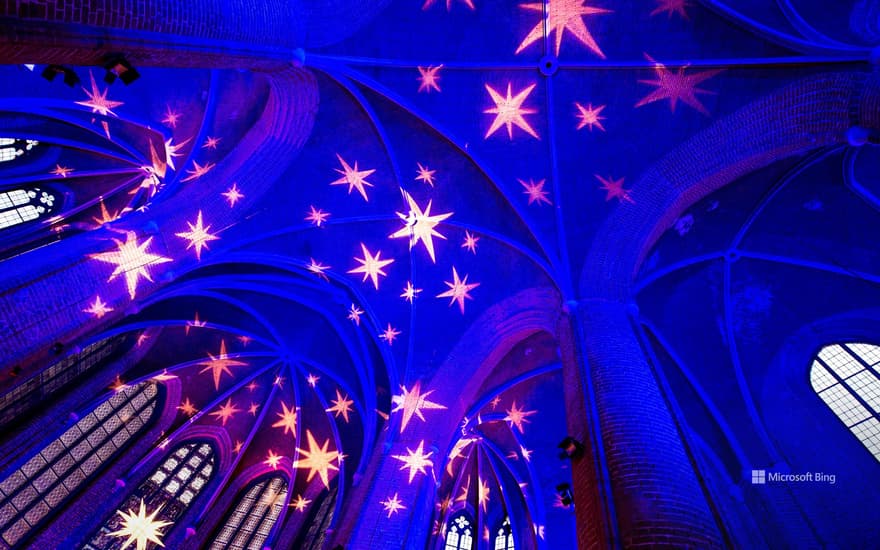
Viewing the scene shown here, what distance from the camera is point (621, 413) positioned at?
6020mm

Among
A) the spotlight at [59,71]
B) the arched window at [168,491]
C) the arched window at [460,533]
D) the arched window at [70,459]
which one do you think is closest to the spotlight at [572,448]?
the spotlight at [59,71]

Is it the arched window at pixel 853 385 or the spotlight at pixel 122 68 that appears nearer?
the spotlight at pixel 122 68

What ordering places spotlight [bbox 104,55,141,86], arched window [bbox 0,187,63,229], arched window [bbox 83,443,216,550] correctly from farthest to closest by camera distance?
arched window [bbox 83,443,216,550]
arched window [bbox 0,187,63,229]
spotlight [bbox 104,55,141,86]

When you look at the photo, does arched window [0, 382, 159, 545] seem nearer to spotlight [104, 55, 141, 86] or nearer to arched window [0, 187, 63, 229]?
arched window [0, 187, 63, 229]

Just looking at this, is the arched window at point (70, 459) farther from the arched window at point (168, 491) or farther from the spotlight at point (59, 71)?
the spotlight at point (59, 71)

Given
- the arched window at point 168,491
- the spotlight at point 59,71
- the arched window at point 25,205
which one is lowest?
the spotlight at point 59,71

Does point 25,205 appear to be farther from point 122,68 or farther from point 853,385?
point 853,385

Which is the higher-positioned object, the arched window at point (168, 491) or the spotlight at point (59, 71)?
the arched window at point (168, 491)

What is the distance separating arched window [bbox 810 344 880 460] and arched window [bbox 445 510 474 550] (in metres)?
10.1

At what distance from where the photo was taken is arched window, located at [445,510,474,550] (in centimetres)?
1451

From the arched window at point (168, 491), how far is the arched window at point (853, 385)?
57.3ft

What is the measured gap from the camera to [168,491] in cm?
1469

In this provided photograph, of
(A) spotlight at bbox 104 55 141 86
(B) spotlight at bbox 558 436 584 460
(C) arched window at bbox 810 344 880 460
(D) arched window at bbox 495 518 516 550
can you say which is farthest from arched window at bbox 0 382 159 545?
(C) arched window at bbox 810 344 880 460

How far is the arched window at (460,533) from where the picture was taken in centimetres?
1451
